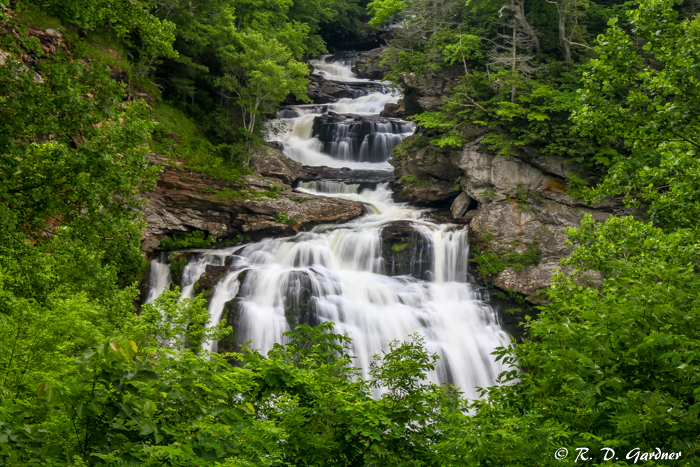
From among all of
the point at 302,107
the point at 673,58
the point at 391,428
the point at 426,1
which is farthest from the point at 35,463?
the point at 302,107

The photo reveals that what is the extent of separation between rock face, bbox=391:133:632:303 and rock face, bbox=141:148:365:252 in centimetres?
581

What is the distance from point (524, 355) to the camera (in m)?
5.04

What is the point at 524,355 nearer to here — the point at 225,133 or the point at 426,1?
the point at 225,133

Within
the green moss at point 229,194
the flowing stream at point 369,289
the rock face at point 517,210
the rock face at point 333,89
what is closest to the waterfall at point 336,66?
the rock face at point 333,89

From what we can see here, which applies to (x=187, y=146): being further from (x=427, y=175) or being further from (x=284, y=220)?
(x=427, y=175)

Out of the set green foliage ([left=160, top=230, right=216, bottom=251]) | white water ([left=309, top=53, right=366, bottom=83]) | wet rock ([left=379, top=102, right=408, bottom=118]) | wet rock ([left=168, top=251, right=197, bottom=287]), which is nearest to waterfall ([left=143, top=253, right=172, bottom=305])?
wet rock ([left=168, top=251, right=197, bottom=287])

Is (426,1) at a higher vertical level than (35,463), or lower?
higher

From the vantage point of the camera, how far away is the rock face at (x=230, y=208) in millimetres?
18906

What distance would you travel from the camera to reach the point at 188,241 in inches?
746

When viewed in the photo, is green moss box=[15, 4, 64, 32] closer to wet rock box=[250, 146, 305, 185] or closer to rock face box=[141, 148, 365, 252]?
rock face box=[141, 148, 365, 252]

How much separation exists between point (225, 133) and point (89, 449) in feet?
73.2

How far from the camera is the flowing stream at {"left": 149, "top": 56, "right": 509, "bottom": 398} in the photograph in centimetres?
1490

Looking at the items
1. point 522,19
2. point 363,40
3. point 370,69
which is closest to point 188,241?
point 522,19

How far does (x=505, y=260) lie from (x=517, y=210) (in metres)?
2.76
